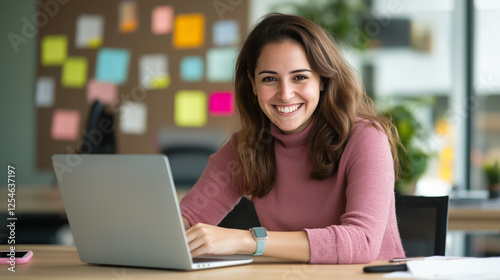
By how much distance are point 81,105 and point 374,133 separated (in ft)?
12.3

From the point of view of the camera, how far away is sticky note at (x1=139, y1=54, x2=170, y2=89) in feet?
15.8

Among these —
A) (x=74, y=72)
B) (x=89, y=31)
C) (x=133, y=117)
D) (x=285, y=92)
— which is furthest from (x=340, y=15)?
(x=285, y=92)

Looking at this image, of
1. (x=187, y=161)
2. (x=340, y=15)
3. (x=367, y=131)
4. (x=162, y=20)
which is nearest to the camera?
(x=367, y=131)

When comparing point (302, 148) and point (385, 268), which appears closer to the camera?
point (385, 268)

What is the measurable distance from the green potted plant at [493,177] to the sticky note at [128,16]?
9.41 ft

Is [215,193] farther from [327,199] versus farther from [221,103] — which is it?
[221,103]

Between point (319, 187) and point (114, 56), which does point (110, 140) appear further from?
point (114, 56)

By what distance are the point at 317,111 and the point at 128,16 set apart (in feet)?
11.5

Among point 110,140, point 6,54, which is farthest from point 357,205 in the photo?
point 6,54

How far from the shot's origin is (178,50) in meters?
4.82

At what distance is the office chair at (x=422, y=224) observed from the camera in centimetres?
163

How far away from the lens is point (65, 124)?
492 centimetres

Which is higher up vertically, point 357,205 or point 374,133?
point 374,133

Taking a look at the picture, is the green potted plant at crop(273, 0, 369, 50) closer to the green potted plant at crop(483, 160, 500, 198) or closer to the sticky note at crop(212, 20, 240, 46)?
the sticky note at crop(212, 20, 240, 46)
